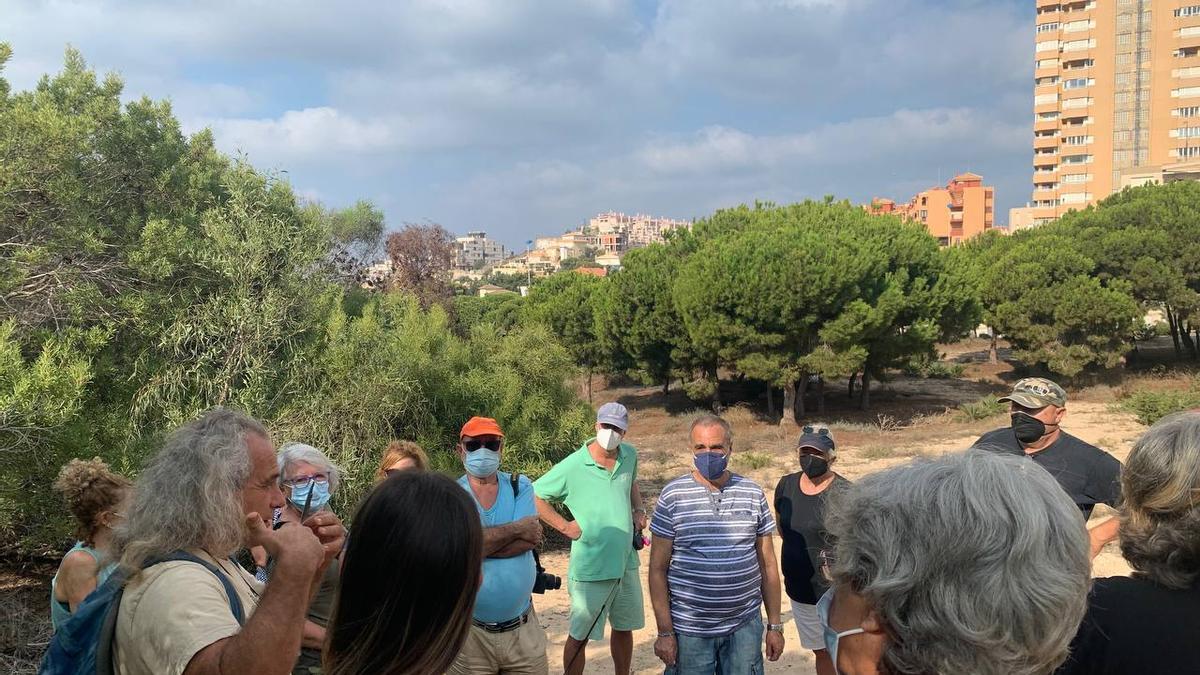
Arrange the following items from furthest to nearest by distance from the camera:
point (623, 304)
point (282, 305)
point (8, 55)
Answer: point (623, 304) < point (282, 305) < point (8, 55)

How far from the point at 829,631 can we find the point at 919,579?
237 millimetres

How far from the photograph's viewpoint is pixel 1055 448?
3424 mm

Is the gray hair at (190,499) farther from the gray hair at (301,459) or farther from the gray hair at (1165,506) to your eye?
the gray hair at (1165,506)

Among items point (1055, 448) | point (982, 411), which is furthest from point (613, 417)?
point (982, 411)

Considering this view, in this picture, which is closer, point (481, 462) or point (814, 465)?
point (481, 462)

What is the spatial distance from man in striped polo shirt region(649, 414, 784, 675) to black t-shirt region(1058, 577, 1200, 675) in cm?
201

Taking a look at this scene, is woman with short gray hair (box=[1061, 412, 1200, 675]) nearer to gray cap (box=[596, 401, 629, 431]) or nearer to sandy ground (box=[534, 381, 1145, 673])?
gray cap (box=[596, 401, 629, 431])

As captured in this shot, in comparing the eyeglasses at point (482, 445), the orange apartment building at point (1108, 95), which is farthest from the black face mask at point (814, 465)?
the orange apartment building at point (1108, 95)

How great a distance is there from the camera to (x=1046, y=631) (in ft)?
3.86

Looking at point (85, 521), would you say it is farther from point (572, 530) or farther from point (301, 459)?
point (572, 530)

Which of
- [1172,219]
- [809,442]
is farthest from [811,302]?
[809,442]

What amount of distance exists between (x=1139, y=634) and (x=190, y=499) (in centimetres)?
207

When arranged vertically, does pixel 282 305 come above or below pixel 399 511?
above

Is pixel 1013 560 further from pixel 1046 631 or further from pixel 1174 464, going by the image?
pixel 1174 464
